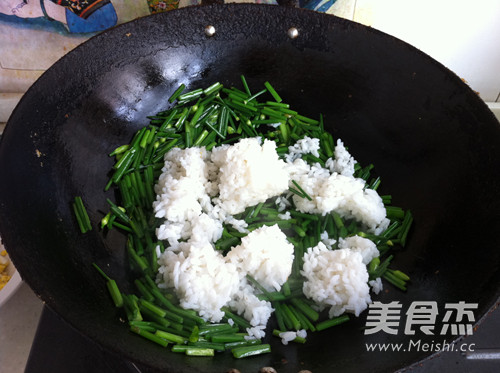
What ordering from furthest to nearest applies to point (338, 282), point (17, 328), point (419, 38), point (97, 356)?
point (419, 38), point (17, 328), point (97, 356), point (338, 282)

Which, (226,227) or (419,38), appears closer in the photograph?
(226,227)

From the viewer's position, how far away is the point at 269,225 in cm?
138

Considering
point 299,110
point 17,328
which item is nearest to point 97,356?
point 17,328

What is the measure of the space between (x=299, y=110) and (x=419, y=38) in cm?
73

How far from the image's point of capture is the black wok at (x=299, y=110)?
3.45 feet

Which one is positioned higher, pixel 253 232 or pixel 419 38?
pixel 419 38

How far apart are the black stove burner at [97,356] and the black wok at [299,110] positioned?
0.24 meters

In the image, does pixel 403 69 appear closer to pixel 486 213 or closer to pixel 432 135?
pixel 432 135

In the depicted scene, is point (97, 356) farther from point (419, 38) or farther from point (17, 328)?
point (419, 38)

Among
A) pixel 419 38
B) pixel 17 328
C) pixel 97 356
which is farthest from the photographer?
pixel 419 38

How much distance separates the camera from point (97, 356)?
1332mm

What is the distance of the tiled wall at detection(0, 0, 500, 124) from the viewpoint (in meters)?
1.82

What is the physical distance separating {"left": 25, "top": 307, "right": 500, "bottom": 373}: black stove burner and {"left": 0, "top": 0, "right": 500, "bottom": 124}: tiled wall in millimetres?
1208

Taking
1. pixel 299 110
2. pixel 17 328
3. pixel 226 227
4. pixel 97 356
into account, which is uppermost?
pixel 299 110
